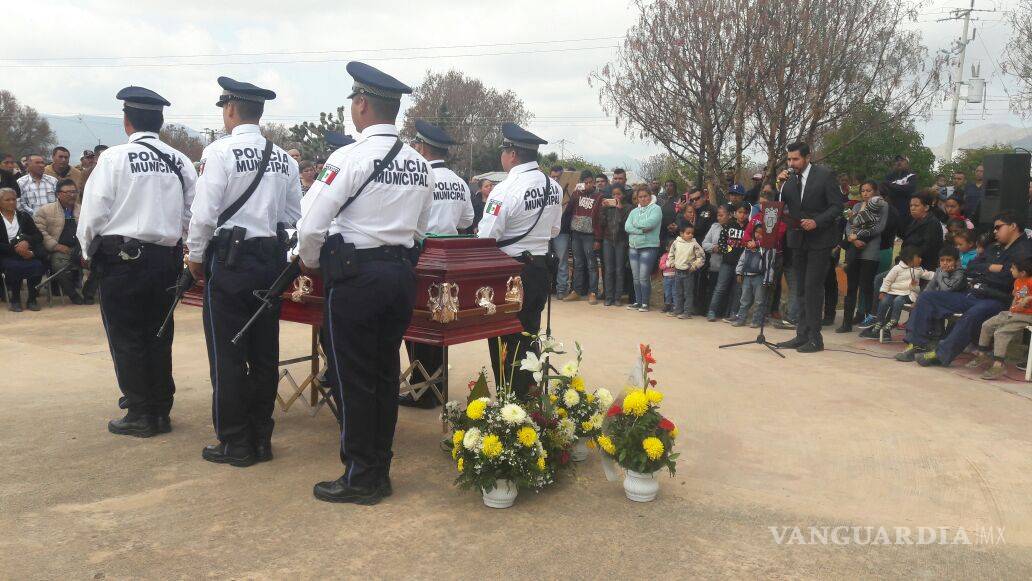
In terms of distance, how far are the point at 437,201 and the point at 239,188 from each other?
182 centimetres

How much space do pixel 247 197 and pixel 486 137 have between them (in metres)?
47.4

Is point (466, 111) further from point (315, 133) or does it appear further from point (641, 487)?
point (641, 487)

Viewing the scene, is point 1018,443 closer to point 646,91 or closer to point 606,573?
point 606,573

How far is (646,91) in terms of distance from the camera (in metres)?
14.4

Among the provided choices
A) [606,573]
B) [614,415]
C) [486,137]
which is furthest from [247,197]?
[486,137]

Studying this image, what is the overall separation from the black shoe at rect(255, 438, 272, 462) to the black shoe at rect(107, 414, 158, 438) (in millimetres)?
892

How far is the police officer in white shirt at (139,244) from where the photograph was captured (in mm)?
4512

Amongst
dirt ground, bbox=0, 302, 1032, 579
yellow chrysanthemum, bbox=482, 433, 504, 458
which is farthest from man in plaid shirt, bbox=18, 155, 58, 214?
yellow chrysanthemum, bbox=482, 433, 504, 458

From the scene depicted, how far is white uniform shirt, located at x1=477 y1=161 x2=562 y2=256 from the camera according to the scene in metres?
4.96

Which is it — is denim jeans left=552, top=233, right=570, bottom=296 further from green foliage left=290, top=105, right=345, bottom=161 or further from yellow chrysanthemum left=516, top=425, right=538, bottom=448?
green foliage left=290, top=105, right=345, bottom=161

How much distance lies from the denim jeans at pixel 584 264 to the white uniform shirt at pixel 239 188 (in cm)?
726

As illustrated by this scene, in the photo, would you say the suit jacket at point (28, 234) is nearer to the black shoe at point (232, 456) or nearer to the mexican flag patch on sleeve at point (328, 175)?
the black shoe at point (232, 456)

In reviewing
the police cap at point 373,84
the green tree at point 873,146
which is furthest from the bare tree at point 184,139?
the police cap at point 373,84

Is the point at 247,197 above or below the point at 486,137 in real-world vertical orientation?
below
